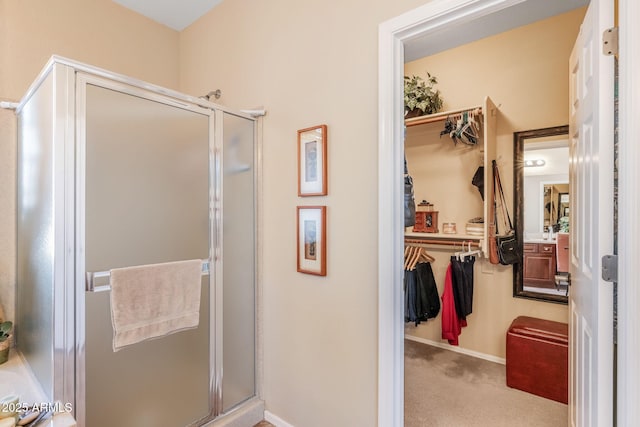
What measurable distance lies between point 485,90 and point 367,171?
6.48 feet

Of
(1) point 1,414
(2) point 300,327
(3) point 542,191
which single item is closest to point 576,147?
(3) point 542,191

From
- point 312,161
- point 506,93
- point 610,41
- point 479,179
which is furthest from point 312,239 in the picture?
point 506,93

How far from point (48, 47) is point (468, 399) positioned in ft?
12.0

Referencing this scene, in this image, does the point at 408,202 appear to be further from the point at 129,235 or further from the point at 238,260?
the point at 129,235

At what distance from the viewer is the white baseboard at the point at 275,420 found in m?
1.91

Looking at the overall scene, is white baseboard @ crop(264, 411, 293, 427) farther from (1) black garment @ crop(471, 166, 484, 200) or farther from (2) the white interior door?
(1) black garment @ crop(471, 166, 484, 200)

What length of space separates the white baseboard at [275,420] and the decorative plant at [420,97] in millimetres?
2605

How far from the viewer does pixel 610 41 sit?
105 centimetres

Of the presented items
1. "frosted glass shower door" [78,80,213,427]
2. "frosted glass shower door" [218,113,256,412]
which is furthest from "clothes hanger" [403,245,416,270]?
"frosted glass shower door" [78,80,213,427]

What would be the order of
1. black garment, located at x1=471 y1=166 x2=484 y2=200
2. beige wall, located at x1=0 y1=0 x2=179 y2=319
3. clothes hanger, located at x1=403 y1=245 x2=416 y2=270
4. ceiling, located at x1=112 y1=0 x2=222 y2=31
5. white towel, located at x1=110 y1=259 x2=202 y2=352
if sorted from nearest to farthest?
white towel, located at x1=110 y1=259 x2=202 y2=352 < beige wall, located at x1=0 y1=0 x2=179 y2=319 < ceiling, located at x1=112 y1=0 x2=222 y2=31 < black garment, located at x1=471 y1=166 x2=484 y2=200 < clothes hanger, located at x1=403 y1=245 x2=416 y2=270

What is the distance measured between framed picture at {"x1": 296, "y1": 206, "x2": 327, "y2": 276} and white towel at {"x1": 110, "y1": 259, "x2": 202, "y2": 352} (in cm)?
57

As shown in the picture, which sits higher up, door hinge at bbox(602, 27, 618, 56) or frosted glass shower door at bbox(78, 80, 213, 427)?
door hinge at bbox(602, 27, 618, 56)

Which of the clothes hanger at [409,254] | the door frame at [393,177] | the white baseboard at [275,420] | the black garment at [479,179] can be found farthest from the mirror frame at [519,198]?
the white baseboard at [275,420]

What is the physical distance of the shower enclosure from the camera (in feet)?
4.24
